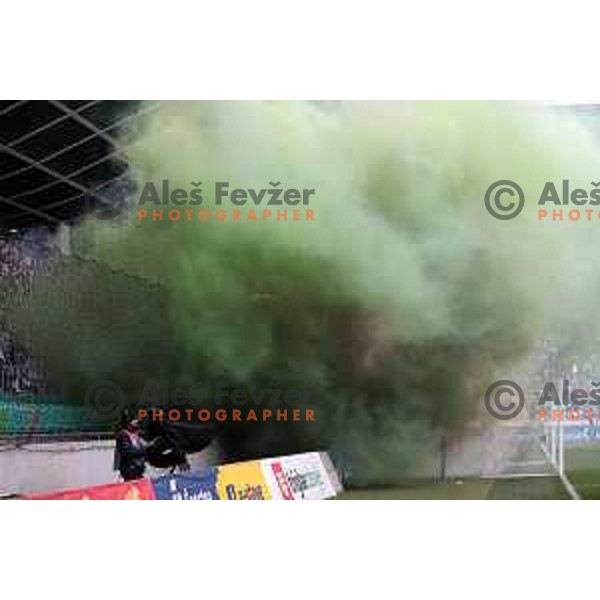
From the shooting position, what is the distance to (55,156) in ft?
16.4

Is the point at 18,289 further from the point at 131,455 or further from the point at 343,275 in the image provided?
the point at 343,275

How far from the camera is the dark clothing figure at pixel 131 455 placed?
5.01 m

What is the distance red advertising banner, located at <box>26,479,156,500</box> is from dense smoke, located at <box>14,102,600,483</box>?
39 cm

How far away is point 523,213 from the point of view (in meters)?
5.02

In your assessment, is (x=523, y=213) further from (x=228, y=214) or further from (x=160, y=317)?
(x=160, y=317)

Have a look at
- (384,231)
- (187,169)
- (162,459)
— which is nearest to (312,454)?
(162,459)

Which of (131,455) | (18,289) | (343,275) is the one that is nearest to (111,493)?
(131,455)

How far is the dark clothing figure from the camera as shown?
5012 mm

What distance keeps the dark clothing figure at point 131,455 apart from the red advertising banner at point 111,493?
4 cm

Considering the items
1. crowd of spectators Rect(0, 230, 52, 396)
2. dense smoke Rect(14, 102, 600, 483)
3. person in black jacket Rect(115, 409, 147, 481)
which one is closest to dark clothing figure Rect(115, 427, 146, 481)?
person in black jacket Rect(115, 409, 147, 481)

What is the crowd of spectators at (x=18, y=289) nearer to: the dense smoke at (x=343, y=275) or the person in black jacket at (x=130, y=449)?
the dense smoke at (x=343, y=275)

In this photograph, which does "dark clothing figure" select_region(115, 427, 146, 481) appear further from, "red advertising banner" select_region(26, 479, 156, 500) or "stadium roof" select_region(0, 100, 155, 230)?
"stadium roof" select_region(0, 100, 155, 230)

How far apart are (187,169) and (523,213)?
148 cm
